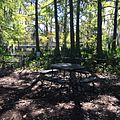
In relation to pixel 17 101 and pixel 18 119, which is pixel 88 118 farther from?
pixel 17 101

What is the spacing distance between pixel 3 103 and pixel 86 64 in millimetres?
8417

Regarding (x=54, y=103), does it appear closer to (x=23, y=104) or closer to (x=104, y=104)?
(x=23, y=104)

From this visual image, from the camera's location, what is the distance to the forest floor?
6.00 m

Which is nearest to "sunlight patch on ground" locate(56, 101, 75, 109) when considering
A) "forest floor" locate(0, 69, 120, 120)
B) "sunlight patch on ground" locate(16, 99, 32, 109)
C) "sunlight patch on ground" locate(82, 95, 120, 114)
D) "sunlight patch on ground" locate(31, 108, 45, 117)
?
"forest floor" locate(0, 69, 120, 120)

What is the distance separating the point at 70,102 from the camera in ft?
23.5

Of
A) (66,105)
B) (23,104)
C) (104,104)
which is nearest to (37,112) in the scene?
(23,104)

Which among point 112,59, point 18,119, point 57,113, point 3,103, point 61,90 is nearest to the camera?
point 18,119

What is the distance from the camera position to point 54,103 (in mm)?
7062

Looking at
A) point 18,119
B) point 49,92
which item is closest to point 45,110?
point 18,119

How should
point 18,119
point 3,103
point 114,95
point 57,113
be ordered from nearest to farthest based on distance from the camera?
point 18,119 → point 57,113 → point 3,103 → point 114,95

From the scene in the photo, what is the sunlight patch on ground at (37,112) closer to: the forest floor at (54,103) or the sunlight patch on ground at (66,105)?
the forest floor at (54,103)

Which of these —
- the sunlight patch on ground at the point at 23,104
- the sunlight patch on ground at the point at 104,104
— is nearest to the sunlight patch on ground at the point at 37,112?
the sunlight patch on ground at the point at 23,104

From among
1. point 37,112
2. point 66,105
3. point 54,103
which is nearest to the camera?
point 37,112

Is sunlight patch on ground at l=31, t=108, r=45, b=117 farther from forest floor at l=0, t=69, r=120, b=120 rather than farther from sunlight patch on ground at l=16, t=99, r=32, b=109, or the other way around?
sunlight patch on ground at l=16, t=99, r=32, b=109
